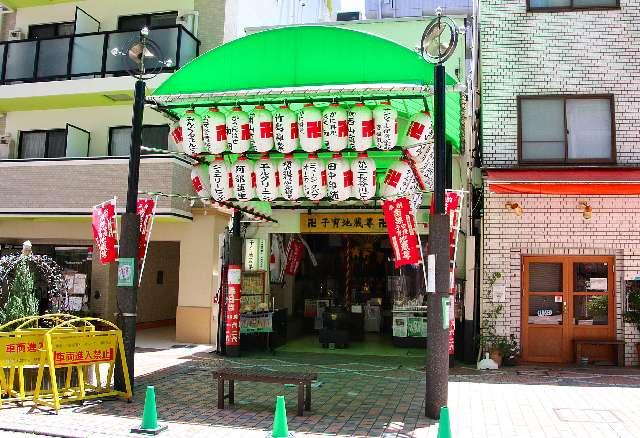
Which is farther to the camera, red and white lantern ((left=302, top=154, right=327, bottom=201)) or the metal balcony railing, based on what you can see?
the metal balcony railing

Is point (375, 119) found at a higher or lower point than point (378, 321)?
higher

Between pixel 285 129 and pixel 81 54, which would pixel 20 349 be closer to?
pixel 285 129

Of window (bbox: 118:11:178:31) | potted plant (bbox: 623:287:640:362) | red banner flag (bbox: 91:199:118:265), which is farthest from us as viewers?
window (bbox: 118:11:178:31)

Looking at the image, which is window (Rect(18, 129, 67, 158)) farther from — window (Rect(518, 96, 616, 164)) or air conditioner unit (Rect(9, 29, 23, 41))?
window (Rect(518, 96, 616, 164))

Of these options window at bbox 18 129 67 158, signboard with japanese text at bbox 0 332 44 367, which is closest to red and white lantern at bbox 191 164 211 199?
signboard with japanese text at bbox 0 332 44 367

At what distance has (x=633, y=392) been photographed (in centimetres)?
1081

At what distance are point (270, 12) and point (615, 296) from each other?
15200mm

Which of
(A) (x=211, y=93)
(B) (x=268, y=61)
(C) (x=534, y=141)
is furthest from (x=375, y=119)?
(C) (x=534, y=141)

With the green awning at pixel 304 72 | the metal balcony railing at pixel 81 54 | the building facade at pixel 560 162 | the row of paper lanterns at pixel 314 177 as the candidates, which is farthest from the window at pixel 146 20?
the building facade at pixel 560 162

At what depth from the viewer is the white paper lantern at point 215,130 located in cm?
1040

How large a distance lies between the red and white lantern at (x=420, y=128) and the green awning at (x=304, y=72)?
39cm

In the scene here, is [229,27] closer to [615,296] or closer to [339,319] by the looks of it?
[339,319]

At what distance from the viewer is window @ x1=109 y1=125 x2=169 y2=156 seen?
1780cm

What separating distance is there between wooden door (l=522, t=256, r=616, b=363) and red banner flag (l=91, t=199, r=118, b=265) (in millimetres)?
9409
